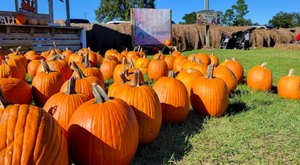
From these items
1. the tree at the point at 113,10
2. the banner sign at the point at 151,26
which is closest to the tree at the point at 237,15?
the tree at the point at 113,10

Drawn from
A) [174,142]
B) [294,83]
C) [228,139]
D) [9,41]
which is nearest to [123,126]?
[174,142]

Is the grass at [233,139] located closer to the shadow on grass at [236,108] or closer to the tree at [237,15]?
the shadow on grass at [236,108]

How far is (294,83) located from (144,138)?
3103mm

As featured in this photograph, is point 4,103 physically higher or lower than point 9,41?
lower

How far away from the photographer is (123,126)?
2414 mm

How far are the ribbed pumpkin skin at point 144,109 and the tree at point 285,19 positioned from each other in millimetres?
69756

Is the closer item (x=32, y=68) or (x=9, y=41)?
(x=32, y=68)

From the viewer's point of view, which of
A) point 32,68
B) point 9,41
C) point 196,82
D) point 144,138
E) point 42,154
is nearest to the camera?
point 42,154

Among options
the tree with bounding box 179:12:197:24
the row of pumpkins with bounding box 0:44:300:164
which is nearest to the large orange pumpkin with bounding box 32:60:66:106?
the row of pumpkins with bounding box 0:44:300:164

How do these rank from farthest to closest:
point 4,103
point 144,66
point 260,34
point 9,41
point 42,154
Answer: point 260,34 < point 9,41 < point 144,66 < point 4,103 < point 42,154

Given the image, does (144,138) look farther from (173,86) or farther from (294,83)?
(294,83)

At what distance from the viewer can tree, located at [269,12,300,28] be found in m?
67.2

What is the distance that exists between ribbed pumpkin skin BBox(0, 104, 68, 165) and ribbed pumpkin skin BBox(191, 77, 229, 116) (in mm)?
2265

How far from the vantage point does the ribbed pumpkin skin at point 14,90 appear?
3715mm
